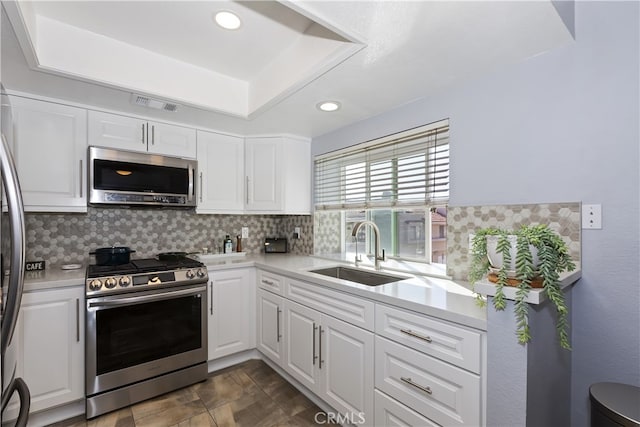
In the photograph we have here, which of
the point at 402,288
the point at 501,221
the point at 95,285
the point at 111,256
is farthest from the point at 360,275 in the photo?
the point at 111,256

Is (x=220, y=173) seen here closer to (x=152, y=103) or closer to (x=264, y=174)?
(x=264, y=174)

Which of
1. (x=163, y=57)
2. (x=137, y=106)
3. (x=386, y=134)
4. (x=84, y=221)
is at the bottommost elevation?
(x=84, y=221)

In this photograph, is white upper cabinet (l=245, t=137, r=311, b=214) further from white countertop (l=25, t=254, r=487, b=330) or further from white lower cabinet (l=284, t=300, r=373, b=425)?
white lower cabinet (l=284, t=300, r=373, b=425)

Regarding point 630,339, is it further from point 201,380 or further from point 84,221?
point 84,221

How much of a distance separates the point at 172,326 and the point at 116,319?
14.7 inches

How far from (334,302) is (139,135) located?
79.4 inches

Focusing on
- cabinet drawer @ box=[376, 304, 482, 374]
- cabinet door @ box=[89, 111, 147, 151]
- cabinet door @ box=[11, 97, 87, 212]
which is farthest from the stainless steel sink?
cabinet door @ box=[11, 97, 87, 212]

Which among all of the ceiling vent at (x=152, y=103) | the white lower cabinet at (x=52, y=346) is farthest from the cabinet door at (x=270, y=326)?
the ceiling vent at (x=152, y=103)

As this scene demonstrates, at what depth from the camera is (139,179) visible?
245cm

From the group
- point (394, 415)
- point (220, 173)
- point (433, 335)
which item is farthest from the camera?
point (220, 173)

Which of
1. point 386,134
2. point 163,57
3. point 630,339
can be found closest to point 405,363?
point 630,339

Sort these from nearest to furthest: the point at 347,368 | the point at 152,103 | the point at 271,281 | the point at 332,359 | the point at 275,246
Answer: the point at 347,368, the point at 332,359, the point at 152,103, the point at 271,281, the point at 275,246

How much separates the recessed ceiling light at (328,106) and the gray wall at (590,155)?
1.00 metres

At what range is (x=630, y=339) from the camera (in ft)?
4.48
